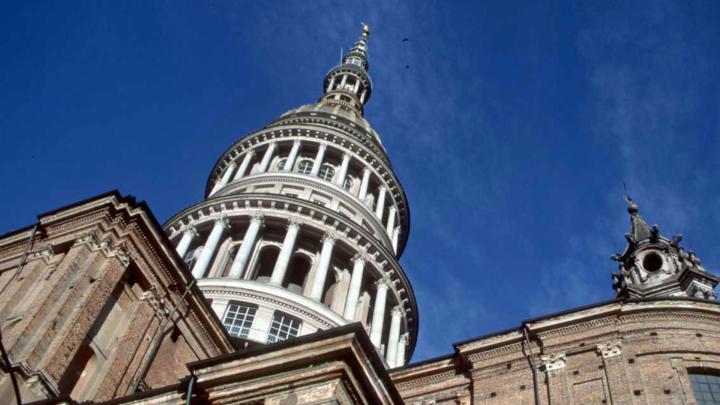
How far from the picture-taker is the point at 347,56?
70.4 metres

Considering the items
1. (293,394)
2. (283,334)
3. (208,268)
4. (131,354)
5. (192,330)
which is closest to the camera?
(293,394)

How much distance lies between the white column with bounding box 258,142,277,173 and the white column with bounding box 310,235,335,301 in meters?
8.24

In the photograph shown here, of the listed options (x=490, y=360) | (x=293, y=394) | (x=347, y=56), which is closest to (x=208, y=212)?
(x=490, y=360)

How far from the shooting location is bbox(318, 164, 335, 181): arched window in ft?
145

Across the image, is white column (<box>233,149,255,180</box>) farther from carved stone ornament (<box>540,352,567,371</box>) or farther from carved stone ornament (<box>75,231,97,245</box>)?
carved stone ornament (<box>540,352,567,371</box>)

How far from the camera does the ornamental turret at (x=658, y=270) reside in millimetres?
28094

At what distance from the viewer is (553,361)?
20672mm

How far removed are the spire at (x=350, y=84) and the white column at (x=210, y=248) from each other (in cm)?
2073

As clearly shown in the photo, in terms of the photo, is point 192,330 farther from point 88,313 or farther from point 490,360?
point 490,360

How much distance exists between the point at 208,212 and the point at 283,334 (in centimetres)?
895

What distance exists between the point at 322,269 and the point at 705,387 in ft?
64.3

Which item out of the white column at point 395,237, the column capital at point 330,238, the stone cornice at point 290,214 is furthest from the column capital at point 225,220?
the white column at point 395,237

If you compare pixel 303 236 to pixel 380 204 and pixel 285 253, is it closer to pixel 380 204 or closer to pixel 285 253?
pixel 285 253

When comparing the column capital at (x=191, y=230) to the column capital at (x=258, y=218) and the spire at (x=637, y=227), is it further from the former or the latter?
the spire at (x=637, y=227)
